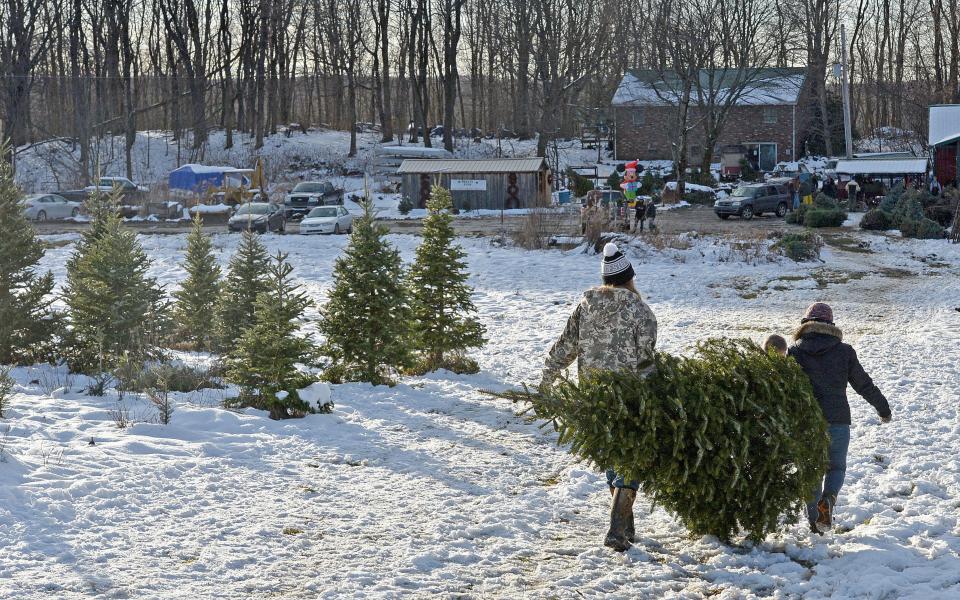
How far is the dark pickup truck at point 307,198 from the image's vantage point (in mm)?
43156

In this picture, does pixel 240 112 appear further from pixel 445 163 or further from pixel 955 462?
pixel 955 462

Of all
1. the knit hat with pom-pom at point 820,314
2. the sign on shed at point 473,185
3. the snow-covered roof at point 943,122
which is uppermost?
the snow-covered roof at point 943,122

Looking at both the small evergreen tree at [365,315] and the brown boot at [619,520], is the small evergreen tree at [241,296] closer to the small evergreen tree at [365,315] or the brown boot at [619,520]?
the small evergreen tree at [365,315]

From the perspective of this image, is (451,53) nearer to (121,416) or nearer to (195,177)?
(195,177)

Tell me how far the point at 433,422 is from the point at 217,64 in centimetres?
6198

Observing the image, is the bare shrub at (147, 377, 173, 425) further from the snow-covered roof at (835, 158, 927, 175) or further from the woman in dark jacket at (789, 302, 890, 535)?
the snow-covered roof at (835, 158, 927, 175)

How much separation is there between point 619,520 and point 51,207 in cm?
4016

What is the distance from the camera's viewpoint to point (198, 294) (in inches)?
569

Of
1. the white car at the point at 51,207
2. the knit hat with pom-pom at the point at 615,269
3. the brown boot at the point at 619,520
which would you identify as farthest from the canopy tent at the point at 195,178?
the brown boot at the point at 619,520

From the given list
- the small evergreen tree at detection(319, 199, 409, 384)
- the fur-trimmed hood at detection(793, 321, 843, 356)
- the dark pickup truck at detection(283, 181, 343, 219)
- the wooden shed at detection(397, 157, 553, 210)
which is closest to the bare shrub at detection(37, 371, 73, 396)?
the small evergreen tree at detection(319, 199, 409, 384)

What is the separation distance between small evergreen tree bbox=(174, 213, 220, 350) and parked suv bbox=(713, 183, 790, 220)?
2864 cm

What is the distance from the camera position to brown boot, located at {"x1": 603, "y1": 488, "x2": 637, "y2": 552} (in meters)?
6.19

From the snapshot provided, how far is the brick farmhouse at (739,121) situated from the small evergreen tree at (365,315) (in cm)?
5272

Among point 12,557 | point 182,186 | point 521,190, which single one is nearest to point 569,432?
point 12,557
